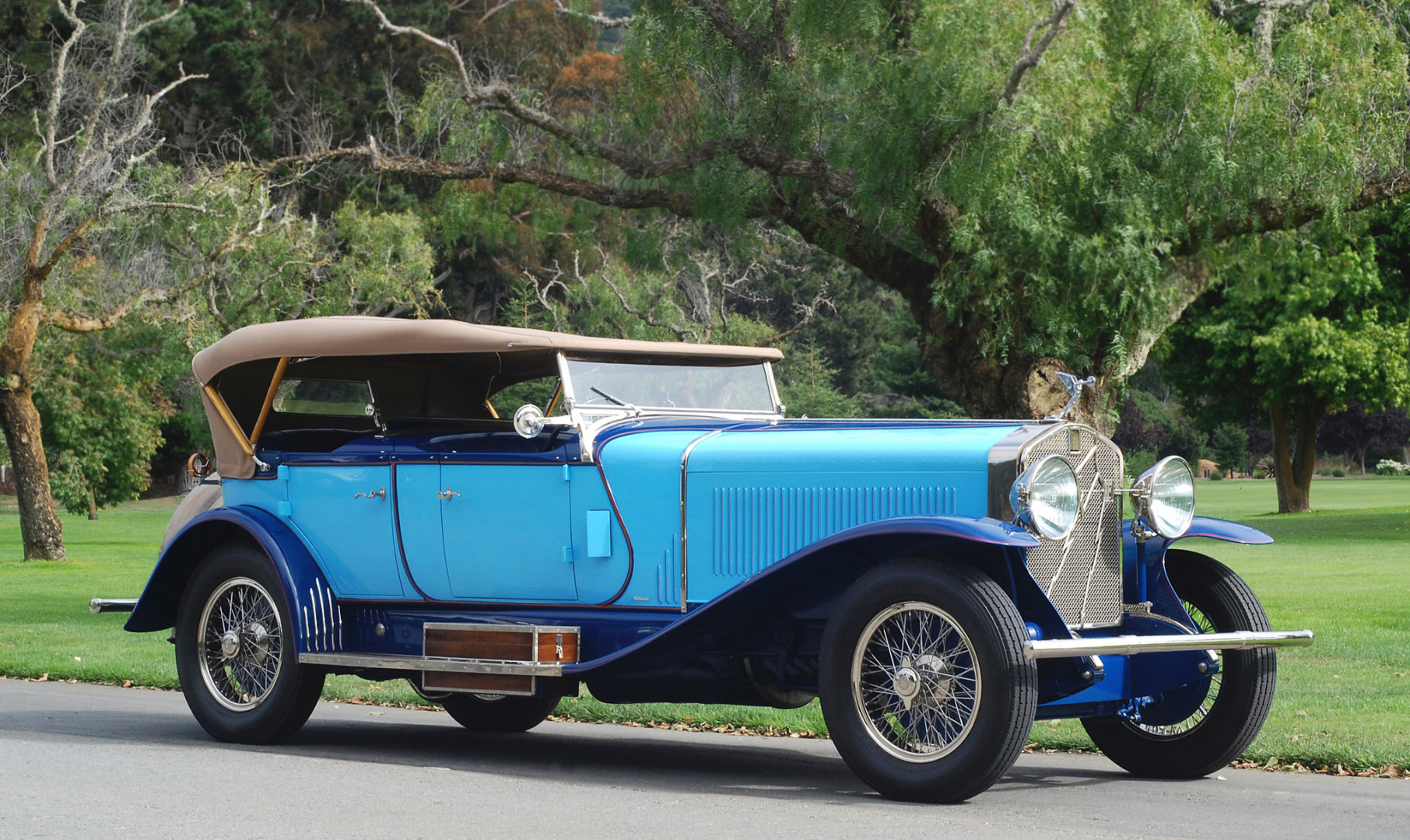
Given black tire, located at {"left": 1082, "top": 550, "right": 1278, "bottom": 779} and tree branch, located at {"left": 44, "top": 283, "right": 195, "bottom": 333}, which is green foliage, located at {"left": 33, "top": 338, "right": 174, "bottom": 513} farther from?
black tire, located at {"left": 1082, "top": 550, "right": 1278, "bottom": 779}

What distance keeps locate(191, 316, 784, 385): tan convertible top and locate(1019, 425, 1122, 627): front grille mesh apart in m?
2.02

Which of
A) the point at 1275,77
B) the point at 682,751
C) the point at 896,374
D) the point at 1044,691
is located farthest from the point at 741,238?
the point at 896,374

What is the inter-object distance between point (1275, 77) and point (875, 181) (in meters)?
4.01

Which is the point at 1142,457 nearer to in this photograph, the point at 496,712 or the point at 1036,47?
the point at 1036,47

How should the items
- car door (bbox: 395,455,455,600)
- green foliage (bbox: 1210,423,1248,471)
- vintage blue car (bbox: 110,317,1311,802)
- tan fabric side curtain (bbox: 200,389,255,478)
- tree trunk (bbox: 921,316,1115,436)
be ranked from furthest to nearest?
green foliage (bbox: 1210,423,1248,471), tree trunk (bbox: 921,316,1115,436), tan fabric side curtain (bbox: 200,389,255,478), car door (bbox: 395,455,455,600), vintage blue car (bbox: 110,317,1311,802)

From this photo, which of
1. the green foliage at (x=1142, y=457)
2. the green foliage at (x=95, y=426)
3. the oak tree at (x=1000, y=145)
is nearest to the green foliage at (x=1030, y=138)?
the oak tree at (x=1000, y=145)

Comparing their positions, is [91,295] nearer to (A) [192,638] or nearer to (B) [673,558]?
(A) [192,638]

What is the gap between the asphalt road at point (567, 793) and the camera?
5.55 meters

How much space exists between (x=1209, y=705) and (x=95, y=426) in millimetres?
33470

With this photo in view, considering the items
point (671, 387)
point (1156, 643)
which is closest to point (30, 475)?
point (671, 387)

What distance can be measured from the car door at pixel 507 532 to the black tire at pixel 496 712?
1.16 metres

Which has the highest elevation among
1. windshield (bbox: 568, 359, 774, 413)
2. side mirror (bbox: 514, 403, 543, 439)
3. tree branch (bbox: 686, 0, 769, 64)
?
tree branch (bbox: 686, 0, 769, 64)

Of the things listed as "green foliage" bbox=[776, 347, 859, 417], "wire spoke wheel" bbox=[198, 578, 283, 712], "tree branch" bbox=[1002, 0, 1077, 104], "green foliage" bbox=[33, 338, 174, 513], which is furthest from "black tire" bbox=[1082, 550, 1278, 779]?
"green foliage" bbox=[776, 347, 859, 417]

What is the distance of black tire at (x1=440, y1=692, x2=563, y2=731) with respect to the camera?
27.8 ft
